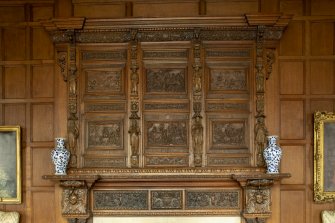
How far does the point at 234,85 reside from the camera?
4.93 meters

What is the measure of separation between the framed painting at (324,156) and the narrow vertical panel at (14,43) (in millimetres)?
3133

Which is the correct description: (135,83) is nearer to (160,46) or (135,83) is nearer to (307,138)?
(160,46)

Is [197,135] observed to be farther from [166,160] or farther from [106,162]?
[106,162]

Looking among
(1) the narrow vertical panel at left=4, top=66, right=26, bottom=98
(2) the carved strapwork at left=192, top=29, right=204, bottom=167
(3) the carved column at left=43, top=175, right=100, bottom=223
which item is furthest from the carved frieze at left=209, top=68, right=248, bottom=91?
(1) the narrow vertical panel at left=4, top=66, right=26, bottom=98

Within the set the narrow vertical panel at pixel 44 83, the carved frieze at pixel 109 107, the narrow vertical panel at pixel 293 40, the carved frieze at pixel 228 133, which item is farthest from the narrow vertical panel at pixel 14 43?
the narrow vertical panel at pixel 293 40

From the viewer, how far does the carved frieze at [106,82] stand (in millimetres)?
4953

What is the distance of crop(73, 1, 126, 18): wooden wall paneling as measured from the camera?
4941mm

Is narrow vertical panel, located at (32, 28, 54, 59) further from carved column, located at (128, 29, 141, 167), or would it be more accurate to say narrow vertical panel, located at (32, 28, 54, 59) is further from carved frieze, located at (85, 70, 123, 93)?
carved column, located at (128, 29, 141, 167)

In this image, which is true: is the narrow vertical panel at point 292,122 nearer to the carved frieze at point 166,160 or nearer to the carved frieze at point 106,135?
the carved frieze at point 166,160

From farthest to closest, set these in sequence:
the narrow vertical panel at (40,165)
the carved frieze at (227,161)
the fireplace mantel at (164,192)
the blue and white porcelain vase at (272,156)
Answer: the narrow vertical panel at (40,165), the carved frieze at (227,161), the fireplace mantel at (164,192), the blue and white porcelain vase at (272,156)

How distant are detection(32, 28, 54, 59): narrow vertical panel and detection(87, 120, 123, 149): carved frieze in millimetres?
887

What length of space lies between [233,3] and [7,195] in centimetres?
308

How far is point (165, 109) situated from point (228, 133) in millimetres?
696

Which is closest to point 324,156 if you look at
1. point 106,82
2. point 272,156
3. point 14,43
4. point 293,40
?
point 272,156
